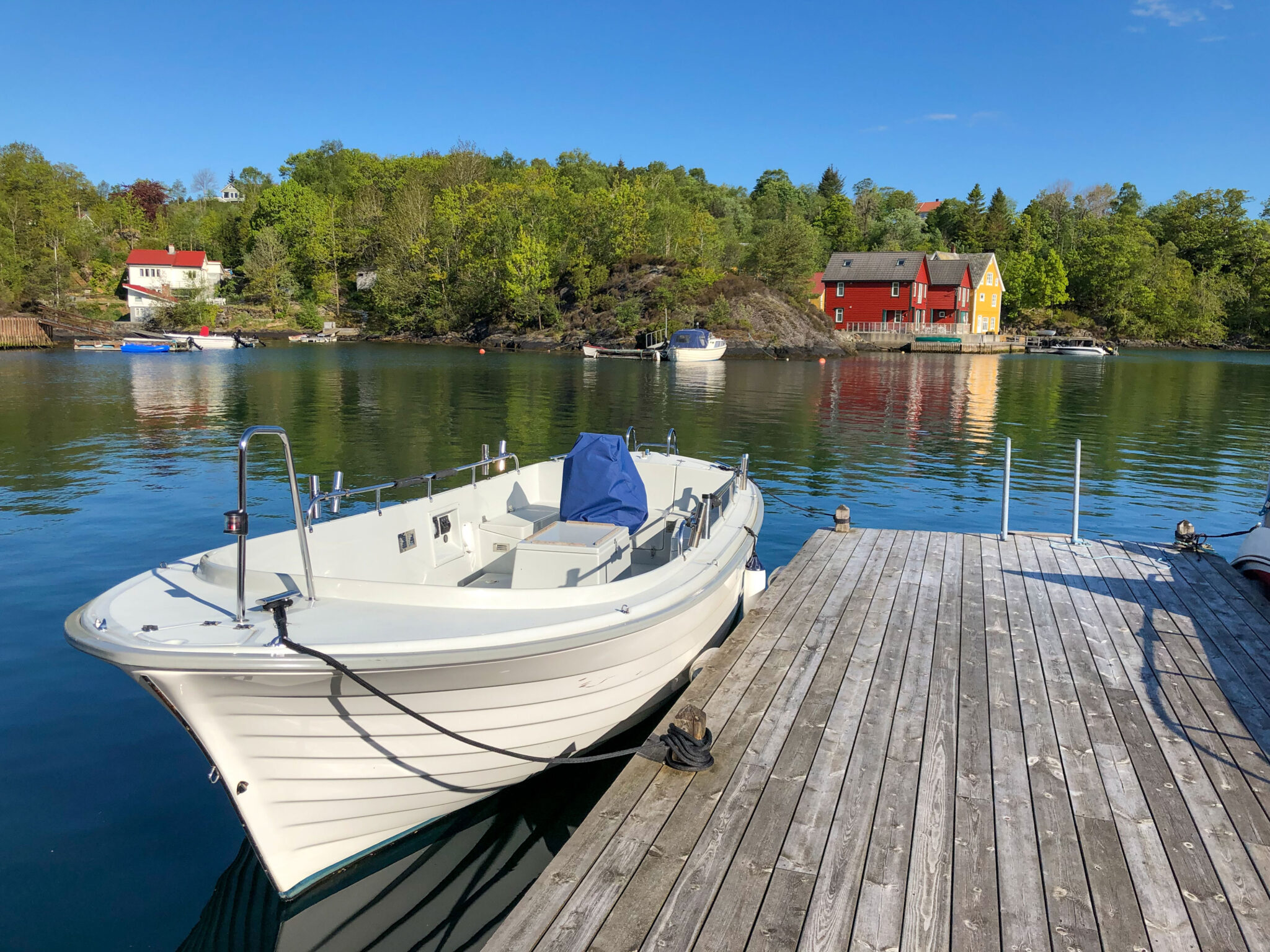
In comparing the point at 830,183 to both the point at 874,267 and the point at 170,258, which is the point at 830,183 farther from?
the point at 170,258

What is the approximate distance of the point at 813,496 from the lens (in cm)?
1589

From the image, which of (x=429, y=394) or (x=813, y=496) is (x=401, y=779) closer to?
(x=813, y=496)

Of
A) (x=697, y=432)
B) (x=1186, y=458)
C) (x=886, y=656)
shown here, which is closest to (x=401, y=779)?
(x=886, y=656)

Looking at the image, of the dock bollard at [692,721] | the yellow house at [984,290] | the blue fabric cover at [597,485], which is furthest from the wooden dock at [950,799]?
the yellow house at [984,290]

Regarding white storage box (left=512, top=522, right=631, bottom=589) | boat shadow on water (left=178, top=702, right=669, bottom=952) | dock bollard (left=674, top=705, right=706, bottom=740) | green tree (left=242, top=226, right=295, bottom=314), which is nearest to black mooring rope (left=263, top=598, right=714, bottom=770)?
dock bollard (left=674, top=705, right=706, bottom=740)

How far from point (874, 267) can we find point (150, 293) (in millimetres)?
64554

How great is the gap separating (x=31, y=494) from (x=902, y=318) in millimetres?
67560

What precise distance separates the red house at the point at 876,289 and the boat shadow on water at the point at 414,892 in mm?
70013

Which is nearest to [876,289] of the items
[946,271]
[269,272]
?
[946,271]

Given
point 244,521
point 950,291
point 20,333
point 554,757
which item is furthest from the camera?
point 950,291

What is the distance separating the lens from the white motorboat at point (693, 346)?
5206 cm

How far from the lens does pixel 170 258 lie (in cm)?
8106

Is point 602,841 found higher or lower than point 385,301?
lower

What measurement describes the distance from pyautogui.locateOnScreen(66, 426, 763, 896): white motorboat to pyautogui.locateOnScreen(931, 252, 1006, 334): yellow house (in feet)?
244
